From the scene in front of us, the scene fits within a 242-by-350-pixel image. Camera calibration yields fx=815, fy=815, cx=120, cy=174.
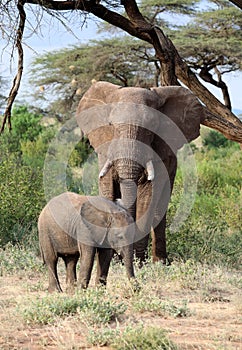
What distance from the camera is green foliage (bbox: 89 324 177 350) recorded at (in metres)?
4.46

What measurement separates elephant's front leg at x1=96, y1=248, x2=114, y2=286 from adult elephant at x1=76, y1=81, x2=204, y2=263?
1.65m

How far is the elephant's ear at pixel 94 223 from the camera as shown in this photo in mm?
5770

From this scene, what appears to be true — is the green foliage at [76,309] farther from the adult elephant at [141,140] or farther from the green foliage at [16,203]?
the green foliage at [16,203]

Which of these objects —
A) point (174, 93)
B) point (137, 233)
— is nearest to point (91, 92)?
point (174, 93)

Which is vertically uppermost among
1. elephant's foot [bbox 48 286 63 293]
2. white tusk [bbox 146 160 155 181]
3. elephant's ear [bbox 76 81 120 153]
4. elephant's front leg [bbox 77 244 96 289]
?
elephant's ear [bbox 76 81 120 153]

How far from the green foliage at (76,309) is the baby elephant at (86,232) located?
14.9 inches

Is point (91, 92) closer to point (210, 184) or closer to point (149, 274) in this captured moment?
point (149, 274)

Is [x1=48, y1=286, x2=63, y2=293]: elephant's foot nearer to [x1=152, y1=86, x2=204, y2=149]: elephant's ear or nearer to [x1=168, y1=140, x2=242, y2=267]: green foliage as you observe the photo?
[x1=152, y1=86, x2=204, y2=149]: elephant's ear

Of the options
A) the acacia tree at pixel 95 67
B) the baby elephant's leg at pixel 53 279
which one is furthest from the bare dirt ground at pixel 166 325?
the acacia tree at pixel 95 67

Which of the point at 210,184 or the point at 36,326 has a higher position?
the point at 210,184

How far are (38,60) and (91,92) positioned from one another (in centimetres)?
1537

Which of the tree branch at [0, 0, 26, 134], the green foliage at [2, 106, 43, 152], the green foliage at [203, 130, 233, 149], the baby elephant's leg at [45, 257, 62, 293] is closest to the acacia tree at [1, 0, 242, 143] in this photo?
the tree branch at [0, 0, 26, 134]

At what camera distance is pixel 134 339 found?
4.52 m

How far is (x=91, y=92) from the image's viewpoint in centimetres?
864
